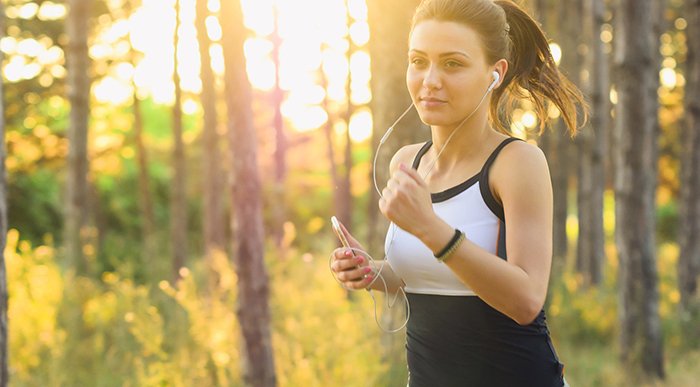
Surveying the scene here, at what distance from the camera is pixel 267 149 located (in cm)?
3391

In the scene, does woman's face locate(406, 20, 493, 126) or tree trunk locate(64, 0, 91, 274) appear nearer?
woman's face locate(406, 20, 493, 126)

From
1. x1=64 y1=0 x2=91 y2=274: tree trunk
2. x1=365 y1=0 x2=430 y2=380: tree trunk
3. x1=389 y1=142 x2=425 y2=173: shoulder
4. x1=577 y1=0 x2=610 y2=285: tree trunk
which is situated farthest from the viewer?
x1=577 y1=0 x2=610 y2=285: tree trunk

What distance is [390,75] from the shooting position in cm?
623

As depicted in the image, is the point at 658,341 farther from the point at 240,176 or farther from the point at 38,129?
the point at 38,129

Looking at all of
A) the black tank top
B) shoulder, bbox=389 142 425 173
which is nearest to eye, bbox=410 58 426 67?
the black tank top

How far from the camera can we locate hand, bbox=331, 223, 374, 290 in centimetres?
262

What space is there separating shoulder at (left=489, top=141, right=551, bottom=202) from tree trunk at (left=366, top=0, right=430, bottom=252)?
11.8 ft

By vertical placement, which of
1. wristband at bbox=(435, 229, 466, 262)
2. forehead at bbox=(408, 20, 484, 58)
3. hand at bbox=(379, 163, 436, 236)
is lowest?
wristband at bbox=(435, 229, 466, 262)

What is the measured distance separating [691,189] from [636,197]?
11.6ft

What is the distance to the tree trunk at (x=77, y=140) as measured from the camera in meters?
12.6

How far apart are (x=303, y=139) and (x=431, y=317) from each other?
32.0m

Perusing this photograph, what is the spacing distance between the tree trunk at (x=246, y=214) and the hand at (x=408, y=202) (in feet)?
15.4

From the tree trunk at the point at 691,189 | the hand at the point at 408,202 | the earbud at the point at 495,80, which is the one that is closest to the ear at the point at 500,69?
the earbud at the point at 495,80

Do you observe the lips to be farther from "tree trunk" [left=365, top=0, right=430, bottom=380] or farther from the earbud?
"tree trunk" [left=365, top=0, right=430, bottom=380]
